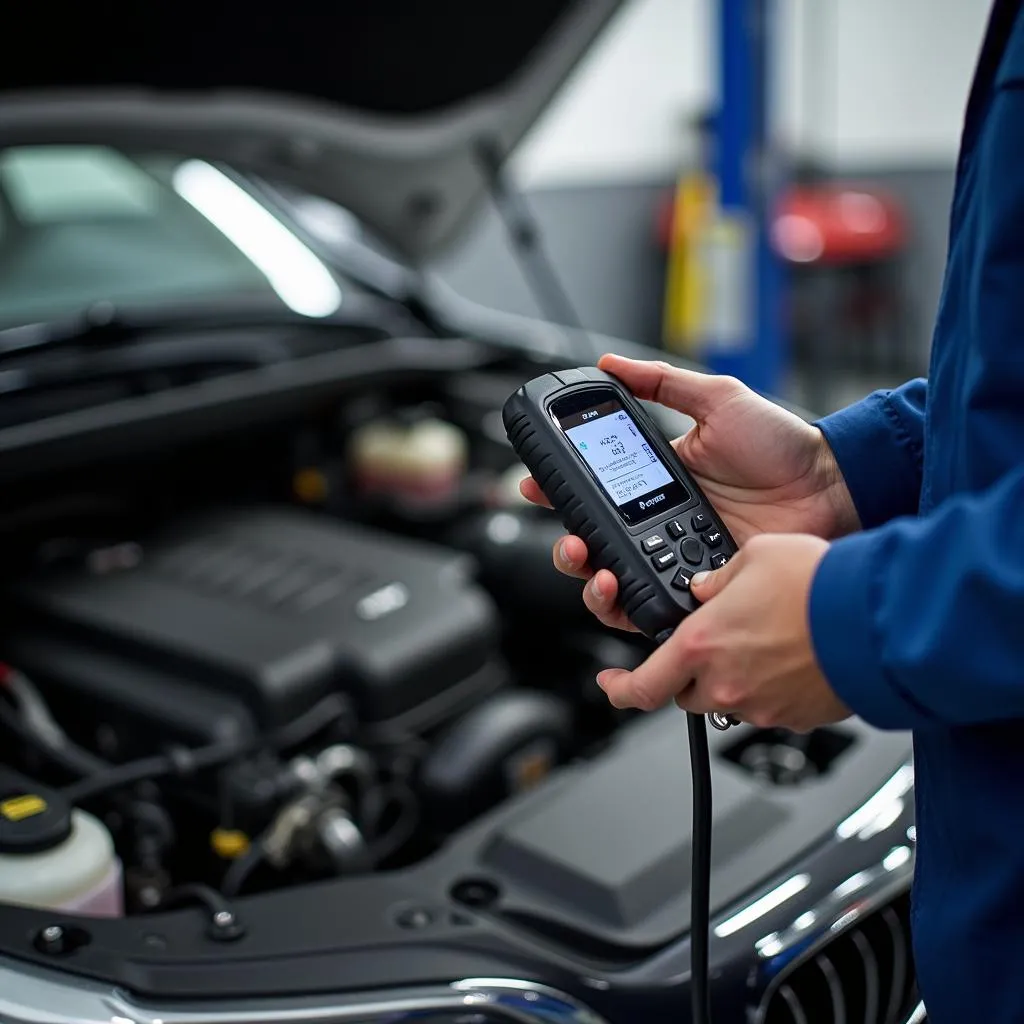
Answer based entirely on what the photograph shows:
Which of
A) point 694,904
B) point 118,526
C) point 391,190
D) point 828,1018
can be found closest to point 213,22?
point 391,190

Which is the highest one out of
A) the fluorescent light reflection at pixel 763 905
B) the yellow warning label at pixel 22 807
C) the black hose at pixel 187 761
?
the yellow warning label at pixel 22 807

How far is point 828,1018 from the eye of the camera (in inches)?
38.9

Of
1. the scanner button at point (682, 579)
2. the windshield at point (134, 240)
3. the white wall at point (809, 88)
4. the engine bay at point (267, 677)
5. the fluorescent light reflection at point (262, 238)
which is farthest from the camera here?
the white wall at point (809, 88)

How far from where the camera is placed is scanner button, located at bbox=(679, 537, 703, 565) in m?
0.81

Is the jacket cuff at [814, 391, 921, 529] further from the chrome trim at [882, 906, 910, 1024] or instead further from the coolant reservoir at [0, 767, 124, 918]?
the coolant reservoir at [0, 767, 124, 918]

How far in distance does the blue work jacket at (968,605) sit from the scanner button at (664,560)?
160 millimetres

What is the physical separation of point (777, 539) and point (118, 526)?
1064 millimetres

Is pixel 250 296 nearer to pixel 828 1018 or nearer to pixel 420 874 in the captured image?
pixel 420 874

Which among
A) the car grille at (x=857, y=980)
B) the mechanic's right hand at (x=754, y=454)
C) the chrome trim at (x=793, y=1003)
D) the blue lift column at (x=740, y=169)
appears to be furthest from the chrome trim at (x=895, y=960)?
the blue lift column at (x=740, y=169)

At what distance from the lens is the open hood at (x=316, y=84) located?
1356 millimetres

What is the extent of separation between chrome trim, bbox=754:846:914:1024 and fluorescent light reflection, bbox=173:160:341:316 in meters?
1.20

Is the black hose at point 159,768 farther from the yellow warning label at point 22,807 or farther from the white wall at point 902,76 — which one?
the white wall at point 902,76

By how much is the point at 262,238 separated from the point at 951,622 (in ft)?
5.12

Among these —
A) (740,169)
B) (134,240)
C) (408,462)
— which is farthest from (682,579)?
(740,169)
